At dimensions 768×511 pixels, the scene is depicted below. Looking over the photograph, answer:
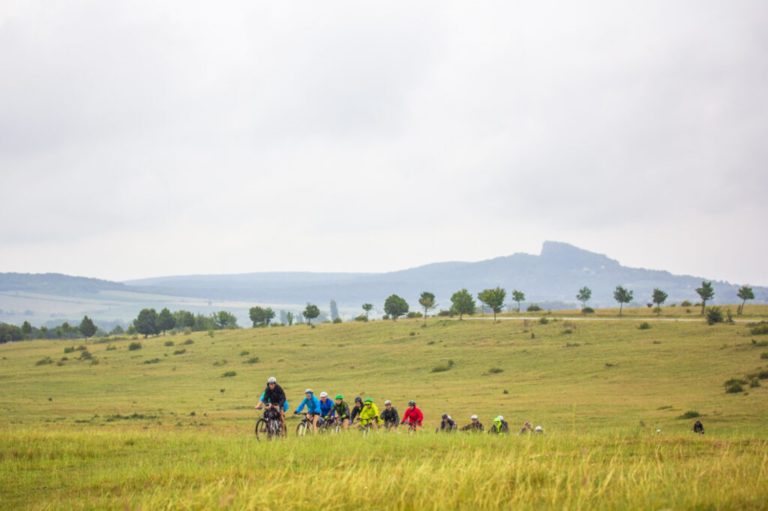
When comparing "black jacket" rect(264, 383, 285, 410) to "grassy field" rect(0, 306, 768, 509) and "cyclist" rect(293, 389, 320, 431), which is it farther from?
"grassy field" rect(0, 306, 768, 509)

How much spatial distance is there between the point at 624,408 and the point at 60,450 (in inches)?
1340

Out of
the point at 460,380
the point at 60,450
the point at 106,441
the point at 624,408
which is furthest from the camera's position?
the point at 460,380

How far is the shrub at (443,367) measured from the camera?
75625mm

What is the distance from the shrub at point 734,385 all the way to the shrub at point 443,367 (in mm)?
28545

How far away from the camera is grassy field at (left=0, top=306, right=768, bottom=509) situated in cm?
1205

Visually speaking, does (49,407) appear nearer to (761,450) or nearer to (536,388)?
(536,388)

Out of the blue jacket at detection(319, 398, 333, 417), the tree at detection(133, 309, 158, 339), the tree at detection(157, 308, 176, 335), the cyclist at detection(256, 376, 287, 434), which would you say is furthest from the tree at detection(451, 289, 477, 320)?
the cyclist at detection(256, 376, 287, 434)

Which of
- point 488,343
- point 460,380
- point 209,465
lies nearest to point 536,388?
point 460,380

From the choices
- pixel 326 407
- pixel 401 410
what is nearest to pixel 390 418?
pixel 326 407

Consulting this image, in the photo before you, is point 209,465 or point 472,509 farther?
point 209,465

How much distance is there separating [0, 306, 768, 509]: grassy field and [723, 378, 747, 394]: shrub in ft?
2.92

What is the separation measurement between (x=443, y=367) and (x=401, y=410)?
2621cm

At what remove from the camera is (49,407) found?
186ft

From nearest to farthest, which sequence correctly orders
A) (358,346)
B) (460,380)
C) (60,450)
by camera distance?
(60,450) → (460,380) → (358,346)
